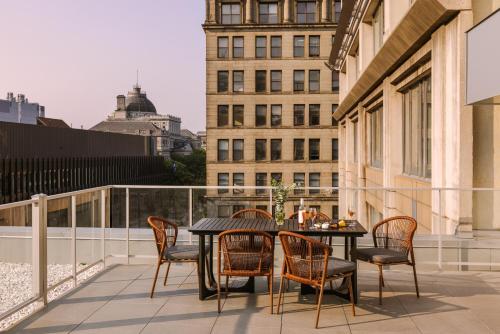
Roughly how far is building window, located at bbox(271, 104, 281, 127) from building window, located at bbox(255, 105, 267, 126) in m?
0.71

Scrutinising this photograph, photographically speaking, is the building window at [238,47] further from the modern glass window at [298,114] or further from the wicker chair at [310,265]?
the wicker chair at [310,265]

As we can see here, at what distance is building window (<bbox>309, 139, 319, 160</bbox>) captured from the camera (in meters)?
53.5

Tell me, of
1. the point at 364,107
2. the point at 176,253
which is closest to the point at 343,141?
Answer: the point at 364,107

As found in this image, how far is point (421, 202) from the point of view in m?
12.2

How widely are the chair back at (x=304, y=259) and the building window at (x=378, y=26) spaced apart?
13491mm

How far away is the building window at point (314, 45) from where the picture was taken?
5272 centimetres

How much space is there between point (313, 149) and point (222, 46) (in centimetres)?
1370

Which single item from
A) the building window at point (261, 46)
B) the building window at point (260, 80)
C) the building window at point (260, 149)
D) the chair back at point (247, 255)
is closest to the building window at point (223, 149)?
the building window at point (260, 149)

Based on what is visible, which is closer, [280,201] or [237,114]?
[280,201]

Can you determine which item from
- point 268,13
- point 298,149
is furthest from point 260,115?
point 268,13

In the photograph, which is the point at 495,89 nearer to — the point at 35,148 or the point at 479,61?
the point at 479,61

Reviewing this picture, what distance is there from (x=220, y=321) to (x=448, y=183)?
233 inches

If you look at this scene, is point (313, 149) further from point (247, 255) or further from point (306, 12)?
point (247, 255)

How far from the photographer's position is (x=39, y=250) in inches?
284
